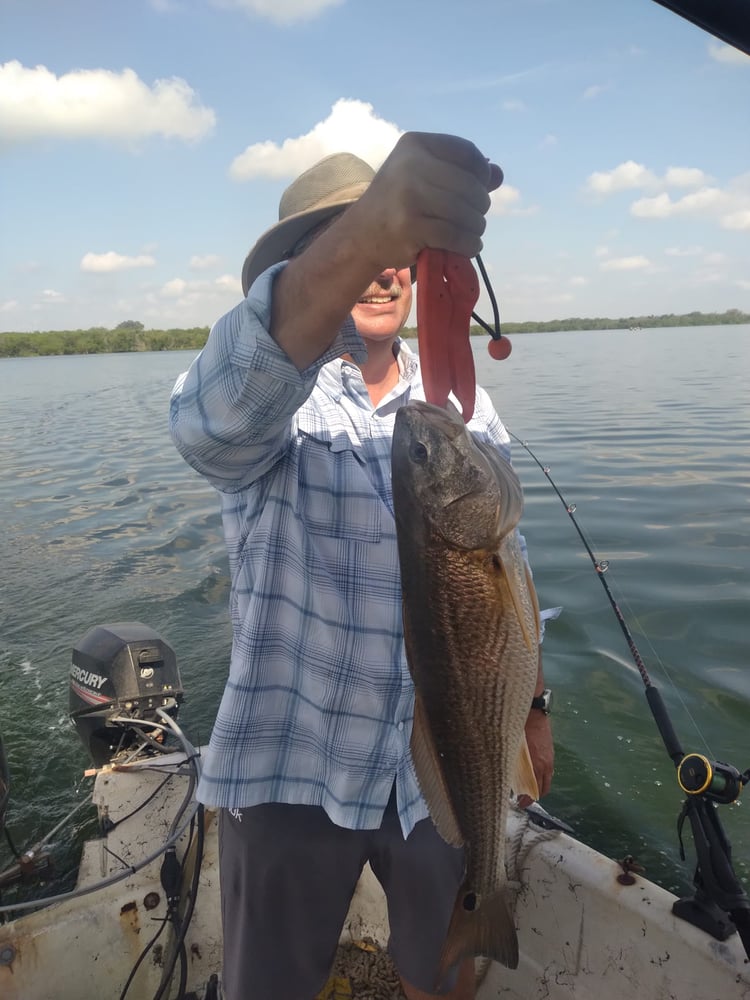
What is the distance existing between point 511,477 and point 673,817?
13.3 ft

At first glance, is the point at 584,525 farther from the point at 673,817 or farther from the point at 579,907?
the point at 579,907

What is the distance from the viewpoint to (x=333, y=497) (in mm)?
2346

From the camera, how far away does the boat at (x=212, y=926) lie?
2754mm

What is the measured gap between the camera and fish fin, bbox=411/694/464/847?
2076 millimetres

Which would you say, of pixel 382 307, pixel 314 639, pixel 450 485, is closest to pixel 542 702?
pixel 314 639

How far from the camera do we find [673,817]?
15.8ft

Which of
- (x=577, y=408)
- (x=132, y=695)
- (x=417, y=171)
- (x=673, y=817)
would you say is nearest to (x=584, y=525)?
(x=673, y=817)

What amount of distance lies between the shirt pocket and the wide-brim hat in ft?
2.78

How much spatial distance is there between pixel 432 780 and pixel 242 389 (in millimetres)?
1325

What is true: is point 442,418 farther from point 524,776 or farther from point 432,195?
point 524,776

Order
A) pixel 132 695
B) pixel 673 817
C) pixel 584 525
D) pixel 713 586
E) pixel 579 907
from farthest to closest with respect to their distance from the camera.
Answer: pixel 584 525, pixel 713 586, pixel 673 817, pixel 132 695, pixel 579 907

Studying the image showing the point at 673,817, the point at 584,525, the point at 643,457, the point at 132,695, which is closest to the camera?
the point at 132,695

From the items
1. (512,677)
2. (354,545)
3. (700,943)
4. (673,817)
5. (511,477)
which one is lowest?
(673,817)

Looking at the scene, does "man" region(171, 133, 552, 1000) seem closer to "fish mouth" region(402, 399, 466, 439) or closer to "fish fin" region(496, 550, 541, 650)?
"fish mouth" region(402, 399, 466, 439)
